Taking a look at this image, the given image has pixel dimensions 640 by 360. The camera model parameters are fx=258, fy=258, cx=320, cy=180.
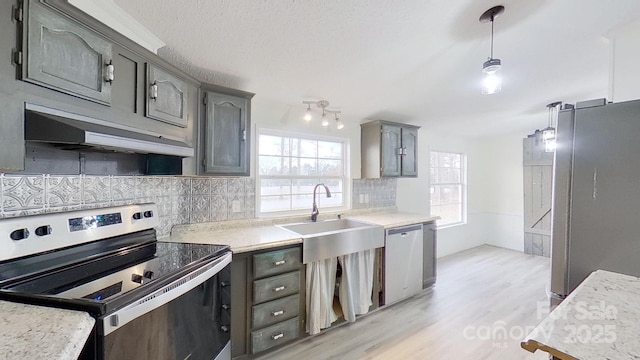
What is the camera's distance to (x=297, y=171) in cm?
299

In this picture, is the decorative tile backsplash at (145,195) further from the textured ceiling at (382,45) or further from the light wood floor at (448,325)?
the light wood floor at (448,325)

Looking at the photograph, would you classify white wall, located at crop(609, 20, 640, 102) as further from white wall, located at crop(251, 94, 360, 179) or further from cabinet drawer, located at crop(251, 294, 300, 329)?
cabinet drawer, located at crop(251, 294, 300, 329)

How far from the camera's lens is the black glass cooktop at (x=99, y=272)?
0.94 m

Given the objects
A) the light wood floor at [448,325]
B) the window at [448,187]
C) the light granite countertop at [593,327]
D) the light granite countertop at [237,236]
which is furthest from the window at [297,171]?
the light granite countertop at [593,327]

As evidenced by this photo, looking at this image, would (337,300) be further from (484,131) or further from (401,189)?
(484,131)

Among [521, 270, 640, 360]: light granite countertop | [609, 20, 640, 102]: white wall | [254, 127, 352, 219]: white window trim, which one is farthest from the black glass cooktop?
[609, 20, 640, 102]: white wall

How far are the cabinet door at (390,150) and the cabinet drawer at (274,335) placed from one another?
6.49ft

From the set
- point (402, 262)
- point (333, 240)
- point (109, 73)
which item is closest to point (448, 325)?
point (402, 262)

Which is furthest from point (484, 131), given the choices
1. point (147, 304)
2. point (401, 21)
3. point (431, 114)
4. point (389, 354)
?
point (147, 304)

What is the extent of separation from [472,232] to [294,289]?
14.6 ft

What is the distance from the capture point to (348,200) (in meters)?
3.34

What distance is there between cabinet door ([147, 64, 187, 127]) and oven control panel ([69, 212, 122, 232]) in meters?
0.63

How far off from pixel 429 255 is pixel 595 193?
2018mm

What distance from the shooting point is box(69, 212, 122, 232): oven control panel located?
131 cm
